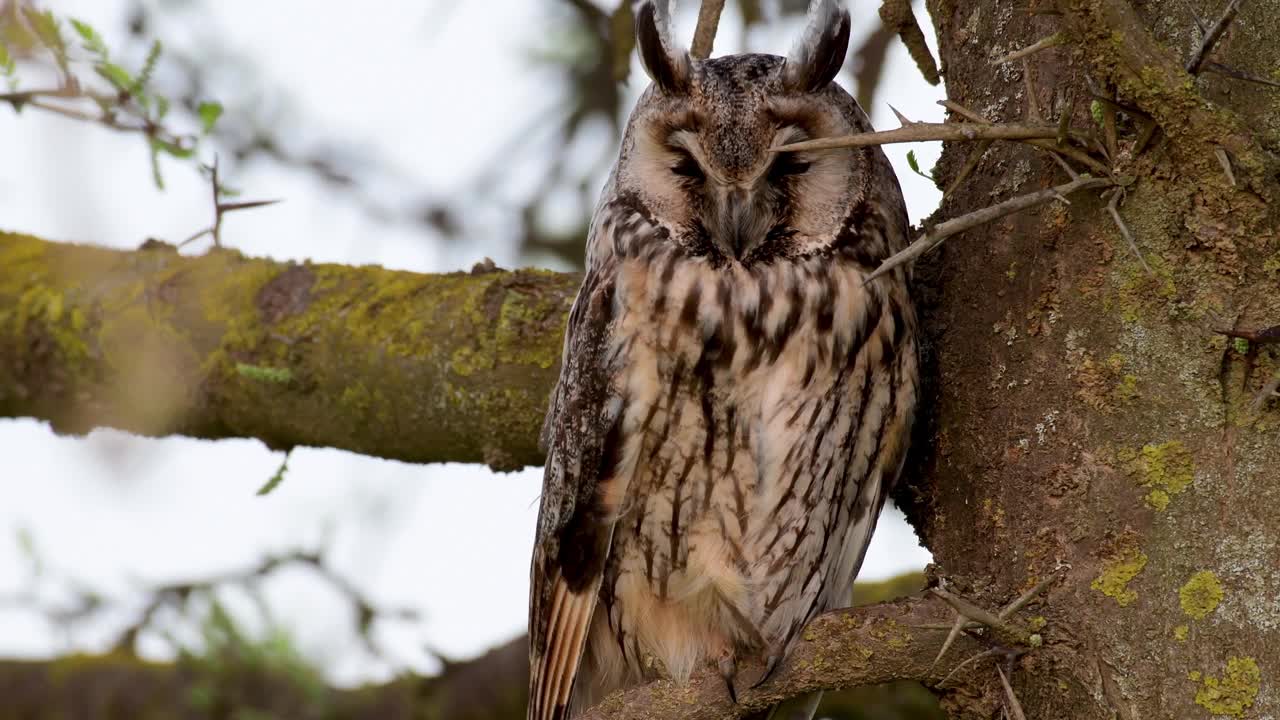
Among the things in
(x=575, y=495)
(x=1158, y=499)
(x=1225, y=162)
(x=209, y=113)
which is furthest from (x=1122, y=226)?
(x=209, y=113)

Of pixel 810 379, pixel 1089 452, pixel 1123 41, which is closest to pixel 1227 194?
pixel 1123 41

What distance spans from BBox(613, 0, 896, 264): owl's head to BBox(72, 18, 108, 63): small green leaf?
991 millimetres

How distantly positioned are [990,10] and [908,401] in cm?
59

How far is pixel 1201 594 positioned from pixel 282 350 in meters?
1.81

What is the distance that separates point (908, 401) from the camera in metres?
2.05

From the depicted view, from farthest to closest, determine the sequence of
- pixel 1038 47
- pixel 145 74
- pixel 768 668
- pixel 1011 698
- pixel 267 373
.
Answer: pixel 267 373 < pixel 145 74 < pixel 768 668 < pixel 1011 698 < pixel 1038 47

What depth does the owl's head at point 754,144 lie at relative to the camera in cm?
213

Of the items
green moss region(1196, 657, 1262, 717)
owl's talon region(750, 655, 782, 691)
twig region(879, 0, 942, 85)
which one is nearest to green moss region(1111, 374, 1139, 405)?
green moss region(1196, 657, 1262, 717)

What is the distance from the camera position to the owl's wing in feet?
7.11

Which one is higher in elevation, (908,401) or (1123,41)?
(1123,41)

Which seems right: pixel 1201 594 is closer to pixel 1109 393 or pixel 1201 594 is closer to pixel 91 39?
pixel 1109 393

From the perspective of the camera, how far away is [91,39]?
240 centimetres

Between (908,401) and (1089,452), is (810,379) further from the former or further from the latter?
(1089,452)

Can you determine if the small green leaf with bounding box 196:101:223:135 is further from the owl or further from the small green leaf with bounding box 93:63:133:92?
the owl
